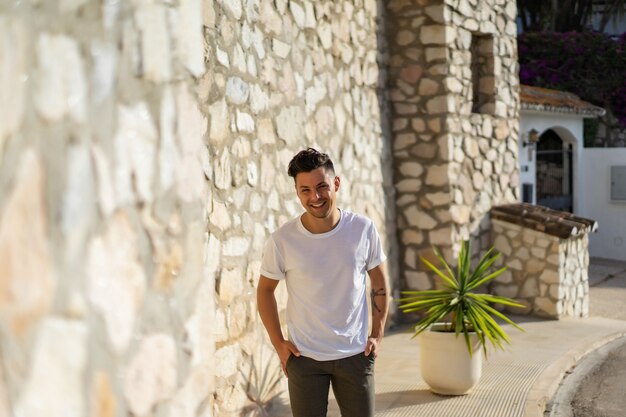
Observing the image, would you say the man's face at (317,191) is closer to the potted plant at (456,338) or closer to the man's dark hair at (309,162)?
the man's dark hair at (309,162)

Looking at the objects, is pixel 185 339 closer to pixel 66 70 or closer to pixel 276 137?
pixel 66 70

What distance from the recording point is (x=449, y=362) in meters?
6.11

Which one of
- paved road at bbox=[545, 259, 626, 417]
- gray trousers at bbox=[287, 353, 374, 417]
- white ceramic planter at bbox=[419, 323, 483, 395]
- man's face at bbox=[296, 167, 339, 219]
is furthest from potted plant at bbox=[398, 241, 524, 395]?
man's face at bbox=[296, 167, 339, 219]

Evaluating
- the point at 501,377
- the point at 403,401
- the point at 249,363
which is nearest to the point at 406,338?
the point at 501,377

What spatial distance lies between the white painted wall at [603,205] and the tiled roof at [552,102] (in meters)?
1.46

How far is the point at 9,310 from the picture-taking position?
1516 mm

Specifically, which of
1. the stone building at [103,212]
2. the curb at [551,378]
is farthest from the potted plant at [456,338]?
the stone building at [103,212]

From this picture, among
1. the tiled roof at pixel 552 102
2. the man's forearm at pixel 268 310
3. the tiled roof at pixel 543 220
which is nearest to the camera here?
the man's forearm at pixel 268 310

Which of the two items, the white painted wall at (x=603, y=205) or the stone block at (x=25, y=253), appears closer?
the stone block at (x=25, y=253)

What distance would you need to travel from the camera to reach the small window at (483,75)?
10.2m

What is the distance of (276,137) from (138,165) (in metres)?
4.10

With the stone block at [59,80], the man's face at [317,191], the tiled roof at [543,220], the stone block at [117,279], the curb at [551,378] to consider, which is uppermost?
the stone block at [59,80]

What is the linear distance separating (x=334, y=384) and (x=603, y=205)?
1594 cm

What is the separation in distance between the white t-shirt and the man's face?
0.40 feet
